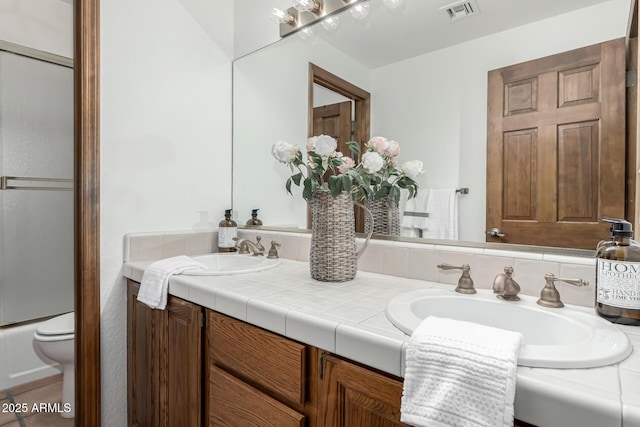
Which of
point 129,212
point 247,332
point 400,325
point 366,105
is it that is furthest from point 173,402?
point 366,105

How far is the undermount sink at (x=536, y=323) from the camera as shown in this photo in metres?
0.52

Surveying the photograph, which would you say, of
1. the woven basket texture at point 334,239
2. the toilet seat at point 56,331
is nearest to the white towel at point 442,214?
the woven basket texture at point 334,239

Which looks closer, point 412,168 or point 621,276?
point 621,276

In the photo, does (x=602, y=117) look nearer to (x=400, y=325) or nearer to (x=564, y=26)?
(x=564, y=26)

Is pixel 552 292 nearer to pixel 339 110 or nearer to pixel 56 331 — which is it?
pixel 339 110

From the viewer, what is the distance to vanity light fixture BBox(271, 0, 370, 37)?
1.38 metres

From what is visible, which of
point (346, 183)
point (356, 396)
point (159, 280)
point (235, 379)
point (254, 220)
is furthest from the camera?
point (254, 220)

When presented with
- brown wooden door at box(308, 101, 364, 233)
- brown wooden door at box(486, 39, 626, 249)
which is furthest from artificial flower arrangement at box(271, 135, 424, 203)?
brown wooden door at box(486, 39, 626, 249)

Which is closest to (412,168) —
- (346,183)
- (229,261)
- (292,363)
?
(346,183)

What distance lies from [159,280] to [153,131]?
727 millimetres

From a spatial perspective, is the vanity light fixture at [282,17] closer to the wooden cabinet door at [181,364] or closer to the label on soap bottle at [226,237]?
the label on soap bottle at [226,237]

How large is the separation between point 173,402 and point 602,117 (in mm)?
1523

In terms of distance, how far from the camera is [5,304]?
2.18 meters

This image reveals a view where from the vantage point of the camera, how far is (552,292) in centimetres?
→ 81
